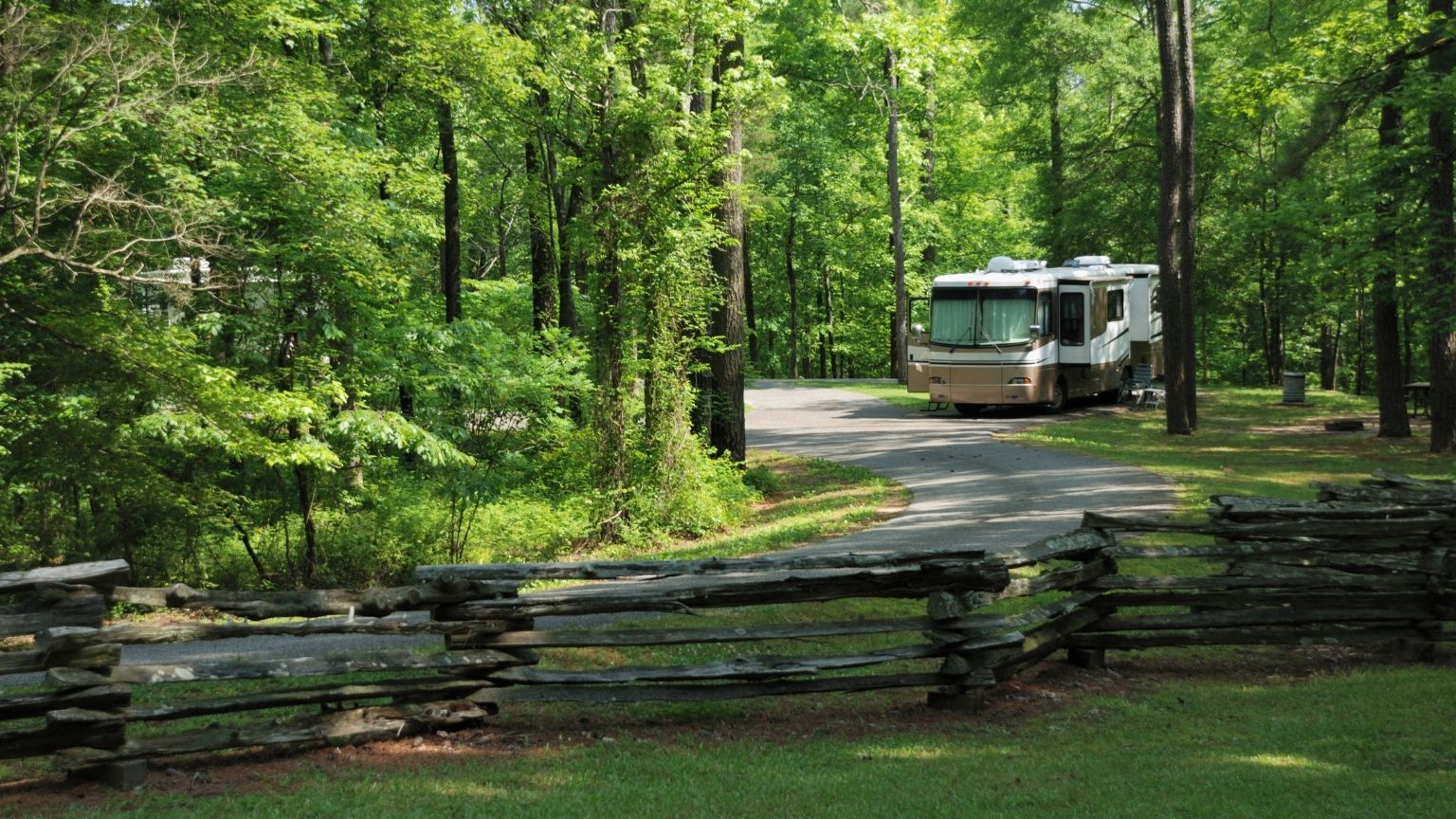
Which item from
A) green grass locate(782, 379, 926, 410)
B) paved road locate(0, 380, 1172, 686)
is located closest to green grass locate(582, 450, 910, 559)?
paved road locate(0, 380, 1172, 686)

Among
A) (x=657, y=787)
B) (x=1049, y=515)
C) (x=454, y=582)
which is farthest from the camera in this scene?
(x=1049, y=515)

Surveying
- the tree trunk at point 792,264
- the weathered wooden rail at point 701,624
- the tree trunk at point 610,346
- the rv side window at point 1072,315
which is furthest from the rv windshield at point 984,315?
the tree trunk at point 792,264

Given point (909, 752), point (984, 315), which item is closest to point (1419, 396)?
point (984, 315)

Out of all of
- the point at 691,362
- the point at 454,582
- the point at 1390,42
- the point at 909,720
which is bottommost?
the point at 909,720

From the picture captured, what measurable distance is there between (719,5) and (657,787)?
1307 centimetres

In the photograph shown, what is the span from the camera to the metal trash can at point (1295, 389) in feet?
Answer: 107

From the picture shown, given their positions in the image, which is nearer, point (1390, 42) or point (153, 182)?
point (153, 182)

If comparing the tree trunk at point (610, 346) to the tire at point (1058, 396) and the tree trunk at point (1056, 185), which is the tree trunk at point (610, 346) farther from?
the tree trunk at point (1056, 185)

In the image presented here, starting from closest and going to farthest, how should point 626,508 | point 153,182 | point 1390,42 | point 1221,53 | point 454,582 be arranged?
1. point 454,582
2. point 153,182
3. point 626,508
4. point 1390,42
5. point 1221,53

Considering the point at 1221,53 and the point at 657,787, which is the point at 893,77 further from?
the point at 657,787

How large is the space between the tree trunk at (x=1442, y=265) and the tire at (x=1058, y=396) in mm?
8912

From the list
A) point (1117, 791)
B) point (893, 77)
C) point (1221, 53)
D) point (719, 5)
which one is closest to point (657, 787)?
point (1117, 791)

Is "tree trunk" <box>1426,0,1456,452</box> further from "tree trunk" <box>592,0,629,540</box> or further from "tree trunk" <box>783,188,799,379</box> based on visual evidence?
"tree trunk" <box>783,188,799,379</box>

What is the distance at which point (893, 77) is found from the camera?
3747 cm
